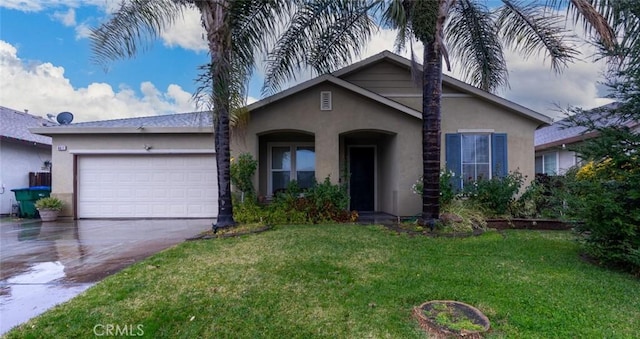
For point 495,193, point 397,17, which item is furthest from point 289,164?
point 495,193

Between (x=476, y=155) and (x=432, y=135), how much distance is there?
3384 millimetres

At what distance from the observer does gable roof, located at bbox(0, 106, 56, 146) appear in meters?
14.0

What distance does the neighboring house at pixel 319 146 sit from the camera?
10.3 metres

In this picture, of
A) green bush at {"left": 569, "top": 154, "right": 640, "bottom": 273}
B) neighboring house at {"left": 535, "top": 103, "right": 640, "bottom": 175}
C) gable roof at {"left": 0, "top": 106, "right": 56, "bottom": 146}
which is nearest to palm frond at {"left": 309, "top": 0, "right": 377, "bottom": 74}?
green bush at {"left": 569, "top": 154, "right": 640, "bottom": 273}

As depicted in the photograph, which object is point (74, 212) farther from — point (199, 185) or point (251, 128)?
point (251, 128)

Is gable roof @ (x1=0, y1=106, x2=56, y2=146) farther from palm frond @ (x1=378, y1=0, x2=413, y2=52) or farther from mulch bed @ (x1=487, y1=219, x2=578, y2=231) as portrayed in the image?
mulch bed @ (x1=487, y1=219, x2=578, y2=231)

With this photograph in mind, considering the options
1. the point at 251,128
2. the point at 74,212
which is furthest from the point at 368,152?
the point at 74,212

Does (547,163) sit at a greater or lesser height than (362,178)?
greater

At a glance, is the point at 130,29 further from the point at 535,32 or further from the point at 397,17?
the point at 535,32

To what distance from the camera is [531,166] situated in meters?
10.8

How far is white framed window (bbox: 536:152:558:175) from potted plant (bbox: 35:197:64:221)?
1942 centimetres

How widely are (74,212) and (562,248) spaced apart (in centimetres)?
1412

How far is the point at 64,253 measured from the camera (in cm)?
674

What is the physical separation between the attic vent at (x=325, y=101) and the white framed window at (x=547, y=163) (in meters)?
11.3
